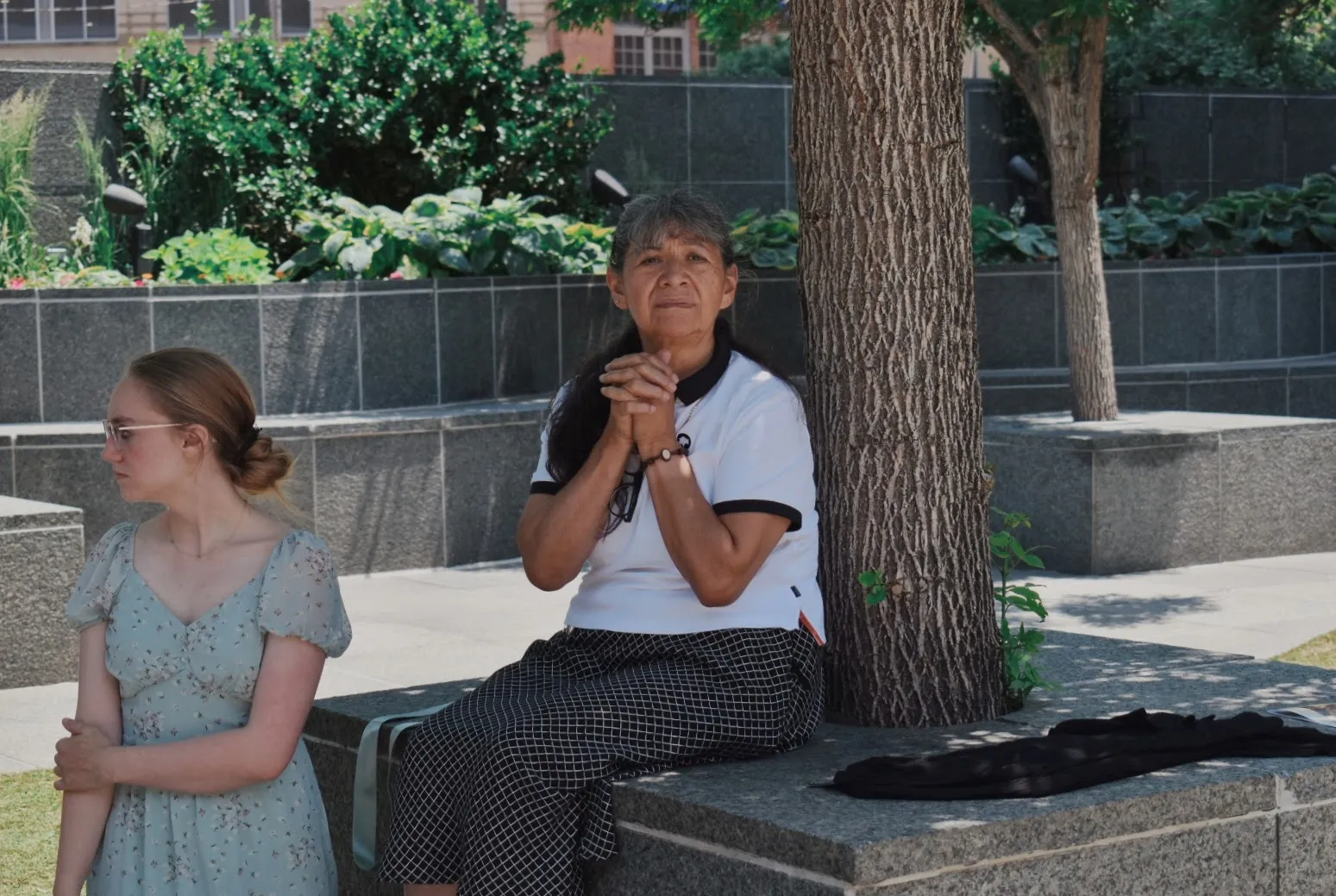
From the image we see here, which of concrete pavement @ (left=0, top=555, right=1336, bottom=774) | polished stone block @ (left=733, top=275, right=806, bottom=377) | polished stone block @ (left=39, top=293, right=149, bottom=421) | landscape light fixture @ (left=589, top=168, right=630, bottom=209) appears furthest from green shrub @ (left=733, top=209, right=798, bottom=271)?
polished stone block @ (left=39, top=293, right=149, bottom=421)

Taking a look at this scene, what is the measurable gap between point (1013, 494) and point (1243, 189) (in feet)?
28.5

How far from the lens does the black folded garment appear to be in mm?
3572

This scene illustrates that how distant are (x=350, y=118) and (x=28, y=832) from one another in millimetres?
8169

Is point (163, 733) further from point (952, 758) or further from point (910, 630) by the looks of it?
point (910, 630)

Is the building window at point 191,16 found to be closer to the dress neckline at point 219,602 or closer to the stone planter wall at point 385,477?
the stone planter wall at point 385,477

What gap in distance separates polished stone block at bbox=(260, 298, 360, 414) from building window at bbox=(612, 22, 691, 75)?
25.2 meters

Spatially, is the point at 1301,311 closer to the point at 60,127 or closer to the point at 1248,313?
the point at 1248,313

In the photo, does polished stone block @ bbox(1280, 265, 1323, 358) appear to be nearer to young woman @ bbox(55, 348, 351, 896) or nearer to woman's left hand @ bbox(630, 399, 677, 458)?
woman's left hand @ bbox(630, 399, 677, 458)

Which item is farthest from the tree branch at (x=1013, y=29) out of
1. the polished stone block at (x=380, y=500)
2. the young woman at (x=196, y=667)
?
the young woman at (x=196, y=667)

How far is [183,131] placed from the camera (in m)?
12.2

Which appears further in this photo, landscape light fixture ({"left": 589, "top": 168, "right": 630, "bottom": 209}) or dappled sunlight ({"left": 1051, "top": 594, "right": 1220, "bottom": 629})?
landscape light fixture ({"left": 589, "top": 168, "right": 630, "bottom": 209})

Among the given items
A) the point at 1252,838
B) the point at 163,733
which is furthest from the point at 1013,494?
the point at 163,733

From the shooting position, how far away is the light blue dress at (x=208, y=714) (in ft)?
11.3

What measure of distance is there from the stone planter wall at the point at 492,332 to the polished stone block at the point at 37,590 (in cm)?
228
